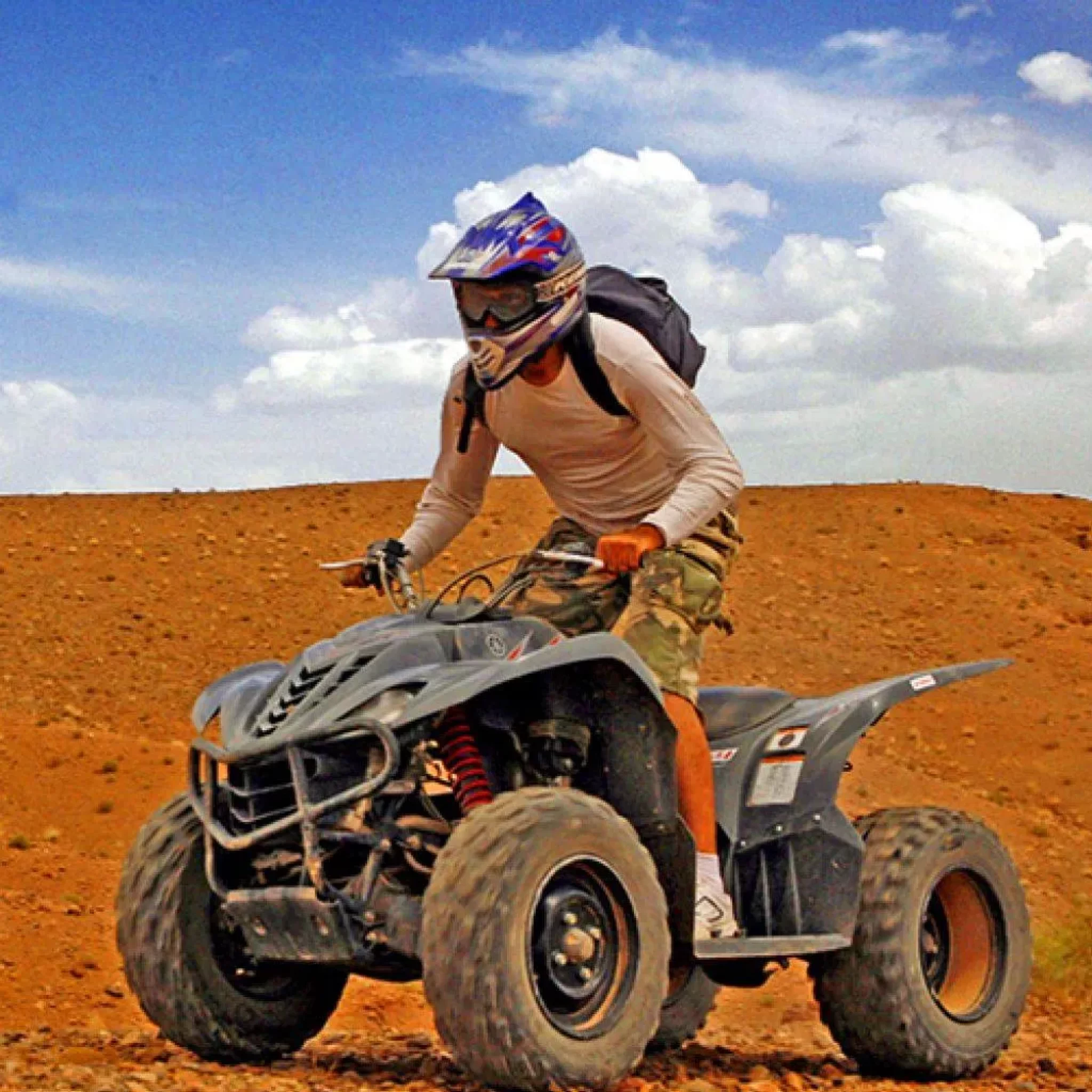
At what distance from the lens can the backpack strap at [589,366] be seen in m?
6.73

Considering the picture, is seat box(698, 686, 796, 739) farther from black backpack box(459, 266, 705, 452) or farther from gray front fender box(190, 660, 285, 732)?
gray front fender box(190, 660, 285, 732)

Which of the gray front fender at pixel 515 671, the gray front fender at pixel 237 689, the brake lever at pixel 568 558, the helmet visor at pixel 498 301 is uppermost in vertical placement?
the helmet visor at pixel 498 301

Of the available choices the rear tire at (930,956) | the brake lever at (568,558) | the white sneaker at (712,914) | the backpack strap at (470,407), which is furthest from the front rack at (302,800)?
the rear tire at (930,956)

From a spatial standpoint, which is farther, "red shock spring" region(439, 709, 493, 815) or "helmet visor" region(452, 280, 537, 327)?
"helmet visor" region(452, 280, 537, 327)

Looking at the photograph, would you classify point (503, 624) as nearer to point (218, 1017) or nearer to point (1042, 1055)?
point (218, 1017)

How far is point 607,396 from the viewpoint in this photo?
22.3ft

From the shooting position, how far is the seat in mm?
7324

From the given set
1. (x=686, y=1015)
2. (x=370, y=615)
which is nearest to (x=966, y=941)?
(x=686, y=1015)

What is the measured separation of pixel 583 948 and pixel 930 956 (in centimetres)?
225

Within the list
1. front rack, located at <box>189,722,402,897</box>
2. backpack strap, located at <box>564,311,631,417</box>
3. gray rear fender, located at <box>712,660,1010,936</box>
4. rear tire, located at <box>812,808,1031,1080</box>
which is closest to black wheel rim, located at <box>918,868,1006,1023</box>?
rear tire, located at <box>812,808,1031,1080</box>

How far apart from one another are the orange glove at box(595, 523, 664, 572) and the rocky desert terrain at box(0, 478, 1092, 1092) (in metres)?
1.56

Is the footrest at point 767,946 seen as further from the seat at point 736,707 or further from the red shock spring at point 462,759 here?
the red shock spring at point 462,759

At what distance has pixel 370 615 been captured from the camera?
26.0 meters

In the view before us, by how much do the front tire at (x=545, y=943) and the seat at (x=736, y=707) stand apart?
1.32 meters
